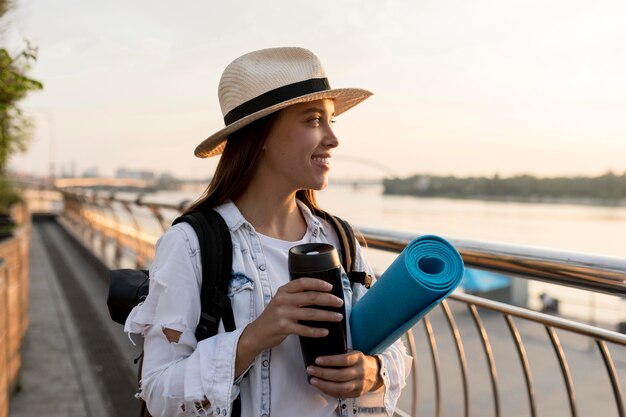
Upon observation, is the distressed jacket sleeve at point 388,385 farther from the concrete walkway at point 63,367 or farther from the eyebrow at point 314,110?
the concrete walkway at point 63,367

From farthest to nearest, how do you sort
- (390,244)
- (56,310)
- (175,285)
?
(56,310) → (390,244) → (175,285)

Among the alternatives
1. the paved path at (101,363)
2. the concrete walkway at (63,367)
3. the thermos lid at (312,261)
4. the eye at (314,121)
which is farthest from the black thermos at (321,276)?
the concrete walkway at (63,367)

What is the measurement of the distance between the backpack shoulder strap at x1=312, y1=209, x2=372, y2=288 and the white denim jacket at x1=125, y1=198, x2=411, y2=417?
0.23 ft

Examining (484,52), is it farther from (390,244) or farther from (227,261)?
(227,261)

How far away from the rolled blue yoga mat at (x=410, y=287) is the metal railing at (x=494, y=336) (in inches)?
18.6

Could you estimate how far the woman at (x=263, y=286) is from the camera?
1161 millimetres

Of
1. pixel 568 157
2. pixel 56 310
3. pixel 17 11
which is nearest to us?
pixel 17 11

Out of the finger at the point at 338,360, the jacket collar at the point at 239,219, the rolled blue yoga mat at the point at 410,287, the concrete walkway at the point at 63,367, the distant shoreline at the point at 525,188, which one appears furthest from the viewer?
the distant shoreline at the point at 525,188

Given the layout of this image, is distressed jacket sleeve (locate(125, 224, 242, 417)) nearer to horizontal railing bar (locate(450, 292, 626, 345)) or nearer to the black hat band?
the black hat band

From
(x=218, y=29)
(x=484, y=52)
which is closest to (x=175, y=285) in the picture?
(x=218, y=29)

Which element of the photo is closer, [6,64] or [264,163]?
[264,163]

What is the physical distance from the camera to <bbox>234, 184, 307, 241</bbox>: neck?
1496mm

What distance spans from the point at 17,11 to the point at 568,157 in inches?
1065

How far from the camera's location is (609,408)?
26.9 feet
